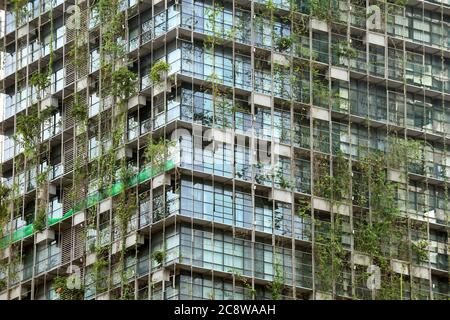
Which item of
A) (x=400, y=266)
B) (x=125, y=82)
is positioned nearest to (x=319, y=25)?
(x=125, y=82)

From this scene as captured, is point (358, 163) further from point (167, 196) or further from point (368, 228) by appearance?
point (167, 196)

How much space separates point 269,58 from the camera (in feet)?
272

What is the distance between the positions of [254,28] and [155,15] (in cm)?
429

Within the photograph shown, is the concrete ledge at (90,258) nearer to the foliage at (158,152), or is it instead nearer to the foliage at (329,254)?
the foliage at (158,152)

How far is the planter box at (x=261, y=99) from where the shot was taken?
81375 mm

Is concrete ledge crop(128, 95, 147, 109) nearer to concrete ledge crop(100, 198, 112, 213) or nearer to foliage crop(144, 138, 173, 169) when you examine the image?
foliage crop(144, 138, 173, 169)

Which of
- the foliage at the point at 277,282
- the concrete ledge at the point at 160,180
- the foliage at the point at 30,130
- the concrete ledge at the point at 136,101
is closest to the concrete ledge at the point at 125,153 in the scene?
the concrete ledge at the point at 136,101

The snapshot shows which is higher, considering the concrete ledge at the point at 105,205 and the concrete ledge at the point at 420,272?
the concrete ledge at the point at 105,205

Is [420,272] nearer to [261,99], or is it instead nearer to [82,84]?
[261,99]

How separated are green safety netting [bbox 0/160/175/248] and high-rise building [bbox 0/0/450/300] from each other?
11cm

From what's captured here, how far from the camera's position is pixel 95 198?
82125 millimetres

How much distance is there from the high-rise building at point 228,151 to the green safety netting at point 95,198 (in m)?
0.11
